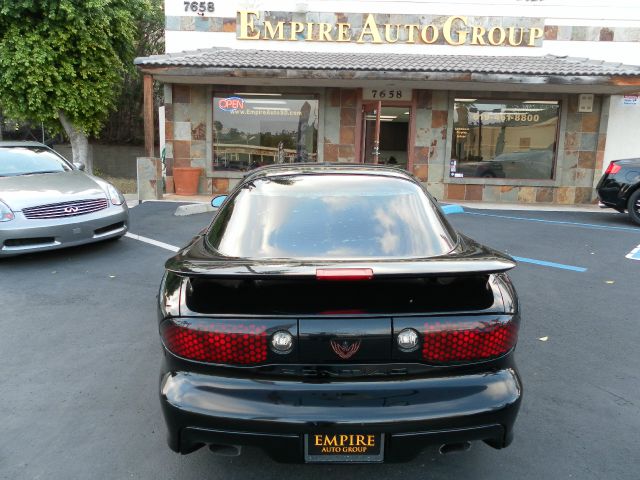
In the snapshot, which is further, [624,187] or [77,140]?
[77,140]

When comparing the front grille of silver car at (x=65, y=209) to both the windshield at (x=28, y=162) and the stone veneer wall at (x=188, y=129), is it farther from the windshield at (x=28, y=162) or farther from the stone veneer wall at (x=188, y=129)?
the stone veneer wall at (x=188, y=129)

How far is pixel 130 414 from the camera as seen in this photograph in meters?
3.25

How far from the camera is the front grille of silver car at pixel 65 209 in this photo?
6.28 metres

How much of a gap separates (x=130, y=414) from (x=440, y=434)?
6.38ft

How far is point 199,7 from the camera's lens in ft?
44.8

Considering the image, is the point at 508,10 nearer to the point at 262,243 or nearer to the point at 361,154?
the point at 361,154

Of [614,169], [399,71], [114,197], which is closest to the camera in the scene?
[114,197]

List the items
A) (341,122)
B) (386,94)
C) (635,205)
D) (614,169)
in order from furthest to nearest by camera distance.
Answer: (341,122) → (386,94) → (614,169) → (635,205)

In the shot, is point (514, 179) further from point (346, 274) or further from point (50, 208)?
point (346, 274)

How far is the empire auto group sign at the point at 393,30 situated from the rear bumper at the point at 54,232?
8.50 m

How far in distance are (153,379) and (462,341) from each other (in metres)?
2.27

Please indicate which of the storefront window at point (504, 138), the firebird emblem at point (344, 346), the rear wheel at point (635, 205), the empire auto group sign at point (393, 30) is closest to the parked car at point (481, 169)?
the storefront window at point (504, 138)

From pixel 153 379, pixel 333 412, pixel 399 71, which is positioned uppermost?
pixel 399 71

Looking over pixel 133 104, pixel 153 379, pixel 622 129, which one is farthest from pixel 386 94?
pixel 133 104
